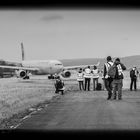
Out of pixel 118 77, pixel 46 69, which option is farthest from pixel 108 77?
pixel 46 69

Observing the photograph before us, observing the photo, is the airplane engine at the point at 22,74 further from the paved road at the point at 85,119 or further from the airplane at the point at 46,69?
the paved road at the point at 85,119

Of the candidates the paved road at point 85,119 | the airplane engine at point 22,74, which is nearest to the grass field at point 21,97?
the paved road at point 85,119

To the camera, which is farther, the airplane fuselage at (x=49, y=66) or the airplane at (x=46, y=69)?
the airplane fuselage at (x=49, y=66)

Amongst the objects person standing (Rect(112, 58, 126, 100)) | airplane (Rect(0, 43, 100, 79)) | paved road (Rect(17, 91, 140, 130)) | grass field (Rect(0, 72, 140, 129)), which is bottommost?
paved road (Rect(17, 91, 140, 130))

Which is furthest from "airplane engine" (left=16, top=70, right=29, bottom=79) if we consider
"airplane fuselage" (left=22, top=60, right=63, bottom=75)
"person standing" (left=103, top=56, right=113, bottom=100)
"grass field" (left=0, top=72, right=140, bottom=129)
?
"person standing" (left=103, top=56, right=113, bottom=100)

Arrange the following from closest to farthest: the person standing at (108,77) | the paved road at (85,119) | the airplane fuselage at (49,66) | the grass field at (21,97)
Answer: the paved road at (85,119) → the grass field at (21,97) → the person standing at (108,77) → the airplane fuselage at (49,66)

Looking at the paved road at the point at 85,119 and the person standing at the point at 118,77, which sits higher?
the person standing at the point at 118,77

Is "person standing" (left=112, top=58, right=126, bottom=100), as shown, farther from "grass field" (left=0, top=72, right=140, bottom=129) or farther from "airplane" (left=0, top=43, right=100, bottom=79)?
"airplane" (left=0, top=43, right=100, bottom=79)

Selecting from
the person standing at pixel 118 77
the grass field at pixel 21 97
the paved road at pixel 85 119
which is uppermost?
the person standing at pixel 118 77

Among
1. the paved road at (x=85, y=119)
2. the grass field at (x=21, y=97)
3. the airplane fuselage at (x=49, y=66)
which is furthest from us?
the airplane fuselage at (x=49, y=66)

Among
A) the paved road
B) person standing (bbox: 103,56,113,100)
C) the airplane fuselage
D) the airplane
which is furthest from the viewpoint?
the airplane fuselage

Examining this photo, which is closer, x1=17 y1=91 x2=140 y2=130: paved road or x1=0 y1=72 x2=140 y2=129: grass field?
x1=17 y1=91 x2=140 y2=130: paved road

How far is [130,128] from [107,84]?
1034cm
